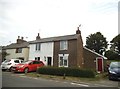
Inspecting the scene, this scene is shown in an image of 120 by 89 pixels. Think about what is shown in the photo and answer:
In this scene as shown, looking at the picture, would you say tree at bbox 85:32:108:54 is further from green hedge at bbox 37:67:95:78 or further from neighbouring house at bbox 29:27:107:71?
green hedge at bbox 37:67:95:78

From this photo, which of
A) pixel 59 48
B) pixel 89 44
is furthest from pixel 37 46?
pixel 89 44

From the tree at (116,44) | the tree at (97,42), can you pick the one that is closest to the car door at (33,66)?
the tree at (116,44)

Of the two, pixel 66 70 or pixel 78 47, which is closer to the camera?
pixel 66 70

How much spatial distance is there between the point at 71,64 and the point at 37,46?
9873 mm

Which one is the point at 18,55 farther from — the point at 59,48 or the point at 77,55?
the point at 77,55

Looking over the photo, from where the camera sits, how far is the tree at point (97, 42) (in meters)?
81.5

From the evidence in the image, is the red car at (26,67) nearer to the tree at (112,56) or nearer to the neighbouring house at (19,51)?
the neighbouring house at (19,51)

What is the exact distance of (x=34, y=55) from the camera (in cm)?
4484

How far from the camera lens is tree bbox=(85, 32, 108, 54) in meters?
81.5

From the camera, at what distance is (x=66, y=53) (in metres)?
38.6

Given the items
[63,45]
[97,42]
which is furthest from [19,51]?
[97,42]

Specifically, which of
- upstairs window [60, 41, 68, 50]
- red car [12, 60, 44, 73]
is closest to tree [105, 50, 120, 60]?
upstairs window [60, 41, 68, 50]

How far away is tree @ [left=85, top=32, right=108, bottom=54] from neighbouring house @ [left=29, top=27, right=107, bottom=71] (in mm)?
40099

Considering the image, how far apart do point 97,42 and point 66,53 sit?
45.9 metres
